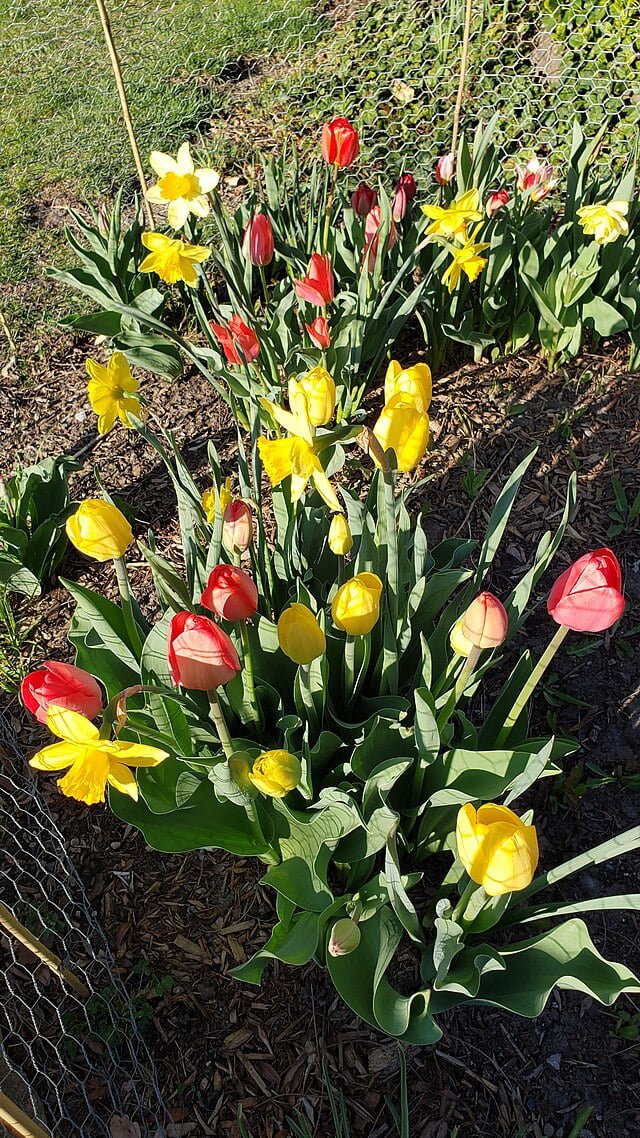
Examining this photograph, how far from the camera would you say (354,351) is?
2.55 m

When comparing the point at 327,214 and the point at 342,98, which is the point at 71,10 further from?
the point at 327,214

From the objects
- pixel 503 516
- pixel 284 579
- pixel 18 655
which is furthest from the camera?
pixel 18 655

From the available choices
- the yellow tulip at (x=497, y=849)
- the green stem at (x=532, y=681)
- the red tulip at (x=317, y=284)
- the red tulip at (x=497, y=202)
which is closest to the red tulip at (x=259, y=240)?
the red tulip at (x=317, y=284)

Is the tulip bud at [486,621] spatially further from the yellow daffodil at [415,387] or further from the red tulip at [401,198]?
the red tulip at [401,198]

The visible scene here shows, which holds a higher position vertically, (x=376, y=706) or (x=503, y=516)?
(x=503, y=516)

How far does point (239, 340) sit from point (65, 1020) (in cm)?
168

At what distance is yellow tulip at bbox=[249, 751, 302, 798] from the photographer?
1.27m

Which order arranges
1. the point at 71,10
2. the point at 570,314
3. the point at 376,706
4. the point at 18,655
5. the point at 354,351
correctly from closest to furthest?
1. the point at 376,706
2. the point at 18,655
3. the point at 354,351
4. the point at 570,314
5. the point at 71,10

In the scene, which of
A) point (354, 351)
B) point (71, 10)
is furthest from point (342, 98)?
point (354, 351)

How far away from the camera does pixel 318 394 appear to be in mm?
1396

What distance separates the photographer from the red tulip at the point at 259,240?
2.32m

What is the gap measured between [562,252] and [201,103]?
279 cm

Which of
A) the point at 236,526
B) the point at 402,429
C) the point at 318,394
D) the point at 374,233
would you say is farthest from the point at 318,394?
the point at 374,233

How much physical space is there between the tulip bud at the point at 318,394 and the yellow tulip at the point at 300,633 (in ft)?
1.18
